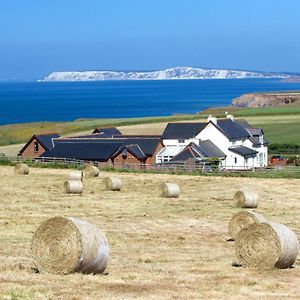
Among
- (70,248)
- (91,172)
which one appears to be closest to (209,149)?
(91,172)

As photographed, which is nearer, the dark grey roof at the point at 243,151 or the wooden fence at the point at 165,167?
the wooden fence at the point at 165,167

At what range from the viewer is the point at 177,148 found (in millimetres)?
71625

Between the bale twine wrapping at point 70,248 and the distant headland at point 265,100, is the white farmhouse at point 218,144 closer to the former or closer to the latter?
the bale twine wrapping at point 70,248

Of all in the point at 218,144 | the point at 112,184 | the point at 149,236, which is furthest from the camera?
the point at 218,144

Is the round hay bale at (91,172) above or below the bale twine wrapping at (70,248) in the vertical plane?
above

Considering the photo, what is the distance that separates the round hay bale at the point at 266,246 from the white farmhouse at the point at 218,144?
47.4 m

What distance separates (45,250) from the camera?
17203 millimetres

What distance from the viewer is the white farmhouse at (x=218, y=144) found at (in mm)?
69106

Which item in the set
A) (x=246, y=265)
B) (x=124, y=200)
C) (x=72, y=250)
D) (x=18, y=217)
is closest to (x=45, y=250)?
(x=72, y=250)

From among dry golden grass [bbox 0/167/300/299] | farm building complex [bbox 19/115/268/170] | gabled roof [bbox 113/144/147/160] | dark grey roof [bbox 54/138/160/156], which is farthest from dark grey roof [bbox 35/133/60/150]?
dry golden grass [bbox 0/167/300/299]

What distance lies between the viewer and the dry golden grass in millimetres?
15875

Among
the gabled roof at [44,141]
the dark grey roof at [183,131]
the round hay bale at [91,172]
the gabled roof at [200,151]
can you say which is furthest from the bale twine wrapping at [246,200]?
the gabled roof at [44,141]

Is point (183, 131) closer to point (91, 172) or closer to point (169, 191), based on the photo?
point (91, 172)

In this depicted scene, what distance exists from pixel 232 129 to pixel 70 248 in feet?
192
